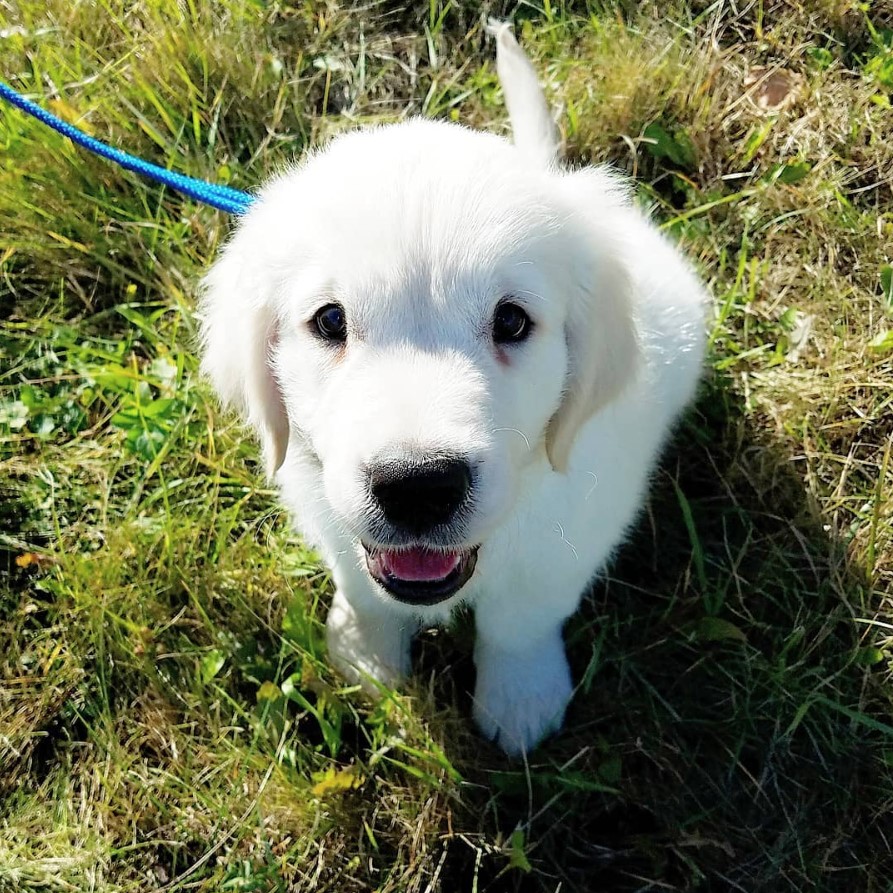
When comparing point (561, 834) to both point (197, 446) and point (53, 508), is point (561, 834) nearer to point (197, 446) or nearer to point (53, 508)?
point (197, 446)

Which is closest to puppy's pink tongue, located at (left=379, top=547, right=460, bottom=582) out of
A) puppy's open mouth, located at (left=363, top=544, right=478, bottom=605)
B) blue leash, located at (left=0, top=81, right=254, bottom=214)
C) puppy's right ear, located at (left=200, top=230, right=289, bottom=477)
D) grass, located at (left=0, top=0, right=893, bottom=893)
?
puppy's open mouth, located at (left=363, top=544, right=478, bottom=605)

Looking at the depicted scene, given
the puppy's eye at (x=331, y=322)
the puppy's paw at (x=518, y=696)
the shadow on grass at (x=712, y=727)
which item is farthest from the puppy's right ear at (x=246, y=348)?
the shadow on grass at (x=712, y=727)

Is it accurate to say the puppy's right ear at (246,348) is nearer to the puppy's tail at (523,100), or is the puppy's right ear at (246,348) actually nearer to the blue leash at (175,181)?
the blue leash at (175,181)

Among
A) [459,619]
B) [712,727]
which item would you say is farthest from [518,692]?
[712,727]

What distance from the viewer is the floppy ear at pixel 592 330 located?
1733 millimetres

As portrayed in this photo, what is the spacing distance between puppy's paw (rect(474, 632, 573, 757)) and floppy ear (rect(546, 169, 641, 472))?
81 centimetres

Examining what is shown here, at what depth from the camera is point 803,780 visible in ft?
7.67

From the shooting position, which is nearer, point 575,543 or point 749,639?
point 575,543

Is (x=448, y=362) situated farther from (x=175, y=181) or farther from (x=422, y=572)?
(x=175, y=181)

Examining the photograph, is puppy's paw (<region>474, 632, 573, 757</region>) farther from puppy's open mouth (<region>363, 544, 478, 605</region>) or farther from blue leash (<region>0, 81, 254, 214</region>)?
blue leash (<region>0, 81, 254, 214</region>)

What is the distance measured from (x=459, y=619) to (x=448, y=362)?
117cm

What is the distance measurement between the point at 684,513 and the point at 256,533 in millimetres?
1313

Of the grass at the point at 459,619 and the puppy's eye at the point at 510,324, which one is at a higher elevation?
the puppy's eye at the point at 510,324

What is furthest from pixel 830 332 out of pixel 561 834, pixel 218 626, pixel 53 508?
pixel 53 508
